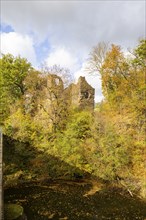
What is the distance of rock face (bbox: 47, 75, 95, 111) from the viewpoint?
100 feet

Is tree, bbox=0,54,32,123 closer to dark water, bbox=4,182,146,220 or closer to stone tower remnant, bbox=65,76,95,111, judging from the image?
stone tower remnant, bbox=65,76,95,111

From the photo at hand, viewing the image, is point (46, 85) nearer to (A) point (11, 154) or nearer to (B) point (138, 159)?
(A) point (11, 154)

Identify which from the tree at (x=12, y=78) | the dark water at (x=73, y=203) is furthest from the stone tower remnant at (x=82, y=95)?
the dark water at (x=73, y=203)

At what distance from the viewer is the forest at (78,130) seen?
A: 23.6 metres

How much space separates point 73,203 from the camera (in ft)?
60.1

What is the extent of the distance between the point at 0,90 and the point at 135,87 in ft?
61.6

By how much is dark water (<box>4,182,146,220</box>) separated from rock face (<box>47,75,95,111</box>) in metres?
11.9

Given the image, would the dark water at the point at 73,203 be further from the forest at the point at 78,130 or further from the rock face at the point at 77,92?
the rock face at the point at 77,92

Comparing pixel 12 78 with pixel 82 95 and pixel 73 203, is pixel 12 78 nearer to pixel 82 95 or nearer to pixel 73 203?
pixel 82 95

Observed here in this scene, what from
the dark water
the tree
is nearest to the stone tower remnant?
the tree

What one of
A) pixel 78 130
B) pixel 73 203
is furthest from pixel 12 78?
pixel 73 203

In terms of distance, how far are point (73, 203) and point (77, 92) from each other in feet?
64.8

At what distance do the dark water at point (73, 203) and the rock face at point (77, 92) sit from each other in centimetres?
1188

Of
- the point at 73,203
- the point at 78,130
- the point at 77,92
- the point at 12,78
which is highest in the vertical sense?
the point at 12,78
